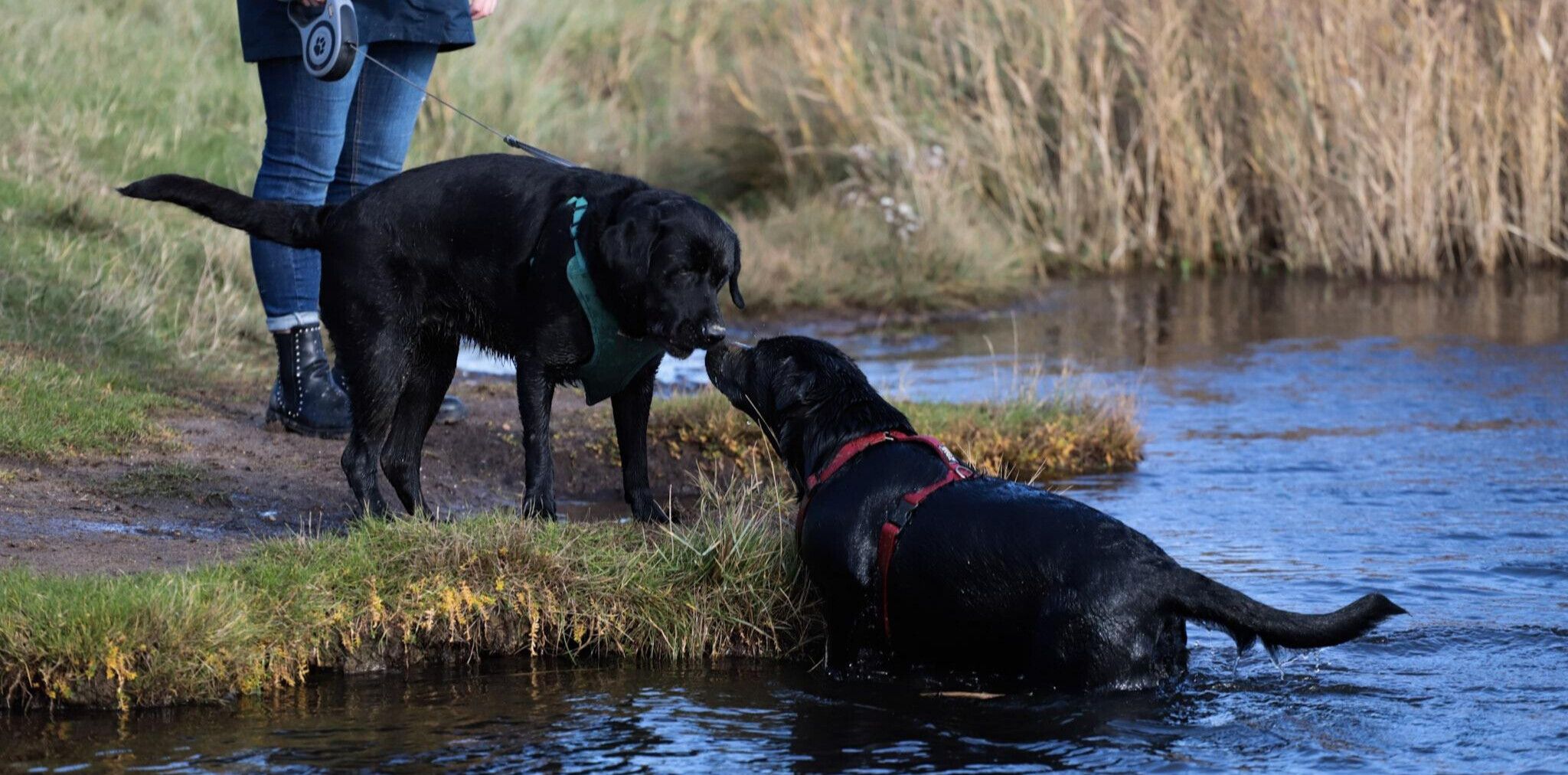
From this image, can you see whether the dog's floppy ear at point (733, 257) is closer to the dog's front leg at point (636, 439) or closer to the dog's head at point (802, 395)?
the dog's head at point (802, 395)

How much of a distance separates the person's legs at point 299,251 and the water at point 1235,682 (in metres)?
2.29

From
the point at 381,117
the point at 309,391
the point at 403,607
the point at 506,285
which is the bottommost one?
the point at 403,607

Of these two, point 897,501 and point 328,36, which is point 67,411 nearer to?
point 328,36

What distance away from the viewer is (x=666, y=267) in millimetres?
5262

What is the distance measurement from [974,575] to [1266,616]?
2.37 feet

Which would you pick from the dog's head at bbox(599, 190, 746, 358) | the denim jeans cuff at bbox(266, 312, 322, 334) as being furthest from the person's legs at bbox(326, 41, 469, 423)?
the dog's head at bbox(599, 190, 746, 358)

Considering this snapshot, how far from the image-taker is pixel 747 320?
36.3ft

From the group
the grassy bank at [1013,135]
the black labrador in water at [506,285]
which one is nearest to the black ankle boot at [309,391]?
the black labrador in water at [506,285]

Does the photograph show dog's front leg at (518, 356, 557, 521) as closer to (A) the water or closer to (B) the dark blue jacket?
(A) the water

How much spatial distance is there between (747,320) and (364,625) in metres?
6.40

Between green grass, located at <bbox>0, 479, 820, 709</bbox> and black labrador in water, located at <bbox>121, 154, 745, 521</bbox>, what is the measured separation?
0.48 m

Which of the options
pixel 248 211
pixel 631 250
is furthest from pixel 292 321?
pixel 631 250

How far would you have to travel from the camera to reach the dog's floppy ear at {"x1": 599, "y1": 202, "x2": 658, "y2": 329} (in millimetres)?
5215

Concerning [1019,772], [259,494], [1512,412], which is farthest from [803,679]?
[1512,412]
